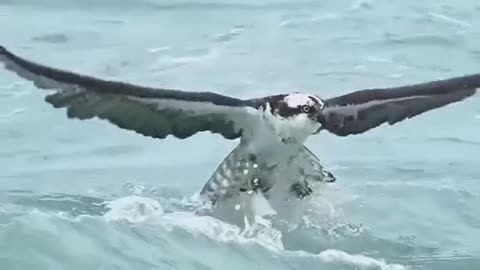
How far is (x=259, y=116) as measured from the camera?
827 centimetres

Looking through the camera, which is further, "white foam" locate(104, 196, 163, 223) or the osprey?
"white foam" locate(104, 196, 163, 223)

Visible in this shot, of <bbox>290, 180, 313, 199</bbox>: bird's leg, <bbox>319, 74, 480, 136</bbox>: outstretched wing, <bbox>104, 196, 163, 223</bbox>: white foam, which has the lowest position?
<bbox>104, 196, 163, 223</bbox>: white foam

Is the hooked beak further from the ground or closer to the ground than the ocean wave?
further from the ground

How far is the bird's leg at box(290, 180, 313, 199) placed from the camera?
8570 millimetres

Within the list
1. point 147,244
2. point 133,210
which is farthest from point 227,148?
point 147,244

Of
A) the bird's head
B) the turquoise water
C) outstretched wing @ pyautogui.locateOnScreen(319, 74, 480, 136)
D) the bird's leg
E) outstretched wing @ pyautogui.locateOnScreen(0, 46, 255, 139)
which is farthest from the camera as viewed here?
the bird's leg

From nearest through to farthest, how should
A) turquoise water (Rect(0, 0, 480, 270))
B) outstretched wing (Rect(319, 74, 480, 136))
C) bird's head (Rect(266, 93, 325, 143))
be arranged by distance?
1. turquoise water (Rect(0, 0, 480, 270))
2. bird's head (Rect(266, 93, 325, 143))
3. outstretched wing (Rect(319, 74, 480, 136))

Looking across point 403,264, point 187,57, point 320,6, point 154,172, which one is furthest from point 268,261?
point 320,6

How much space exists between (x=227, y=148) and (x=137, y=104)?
1996mm

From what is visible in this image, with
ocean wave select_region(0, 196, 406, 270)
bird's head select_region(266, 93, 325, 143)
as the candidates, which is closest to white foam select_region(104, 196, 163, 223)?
ocean wave select_region(0, 196, 406, 270)

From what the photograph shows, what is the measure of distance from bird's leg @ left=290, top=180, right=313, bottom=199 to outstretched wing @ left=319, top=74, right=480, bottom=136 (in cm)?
38

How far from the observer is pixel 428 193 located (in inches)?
360

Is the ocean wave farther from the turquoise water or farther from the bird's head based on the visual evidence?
the bird's head

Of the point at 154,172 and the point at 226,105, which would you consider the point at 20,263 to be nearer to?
the point at 226,105
